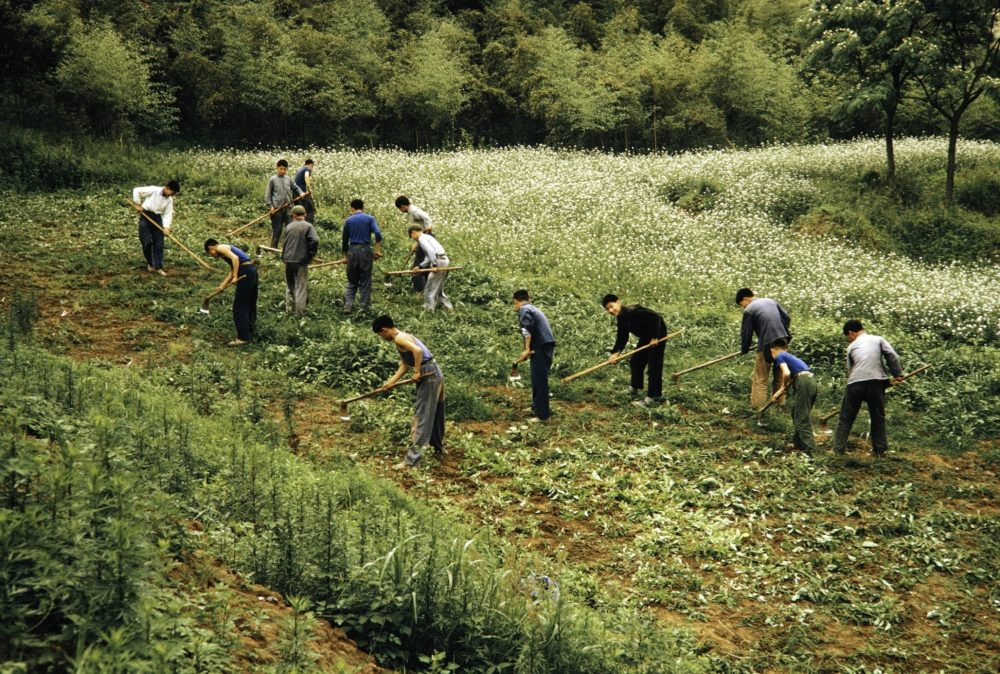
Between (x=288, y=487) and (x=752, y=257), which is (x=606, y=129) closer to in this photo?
(x=752, y=257)

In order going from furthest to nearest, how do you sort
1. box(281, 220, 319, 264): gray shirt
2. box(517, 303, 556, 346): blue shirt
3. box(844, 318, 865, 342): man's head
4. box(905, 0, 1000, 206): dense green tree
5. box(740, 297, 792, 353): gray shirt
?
box(905, 0, 1000, 206): dense green tree < box(281, 220, 319, 264): gray shirt < box(740, 297, 792, 353): gray shirt < box(517, 303, 556, 346): blue shirt < box(844, 318, 865, 342): man's head

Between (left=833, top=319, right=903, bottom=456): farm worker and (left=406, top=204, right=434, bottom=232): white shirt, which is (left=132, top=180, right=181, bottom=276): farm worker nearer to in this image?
(left=406, top=204, right=434, bottom=232): white shirt

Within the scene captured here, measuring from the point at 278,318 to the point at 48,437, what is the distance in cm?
802

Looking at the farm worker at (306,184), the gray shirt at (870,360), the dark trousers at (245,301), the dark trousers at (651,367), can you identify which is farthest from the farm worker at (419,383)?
the farm worker at (306,184)

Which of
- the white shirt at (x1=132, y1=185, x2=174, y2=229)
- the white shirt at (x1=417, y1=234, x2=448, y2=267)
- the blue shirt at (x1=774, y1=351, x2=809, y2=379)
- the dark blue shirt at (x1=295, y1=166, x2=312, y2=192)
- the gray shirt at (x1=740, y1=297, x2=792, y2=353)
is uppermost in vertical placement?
the dark blue shirt at (x1=295, y1=166, x2=312, y2=192)

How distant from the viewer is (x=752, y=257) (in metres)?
21.5

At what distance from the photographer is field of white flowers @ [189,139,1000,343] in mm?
18359

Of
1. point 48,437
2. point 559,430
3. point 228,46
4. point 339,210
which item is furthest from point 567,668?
point 228,46

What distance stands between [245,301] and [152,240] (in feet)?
12.9

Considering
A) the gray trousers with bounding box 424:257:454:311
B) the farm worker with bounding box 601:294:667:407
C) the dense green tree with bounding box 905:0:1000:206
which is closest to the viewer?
the farm worker with bounding box 601:294:667:407

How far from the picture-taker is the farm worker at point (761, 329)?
1298 cm

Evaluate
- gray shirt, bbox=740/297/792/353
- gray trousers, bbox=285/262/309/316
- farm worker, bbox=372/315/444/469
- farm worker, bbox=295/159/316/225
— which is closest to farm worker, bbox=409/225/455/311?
gray trousers, bbox=285/262/309/316

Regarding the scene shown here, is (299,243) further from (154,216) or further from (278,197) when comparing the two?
(278,197)

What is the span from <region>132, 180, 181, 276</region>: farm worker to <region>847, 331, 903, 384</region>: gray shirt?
1220 centimetres
